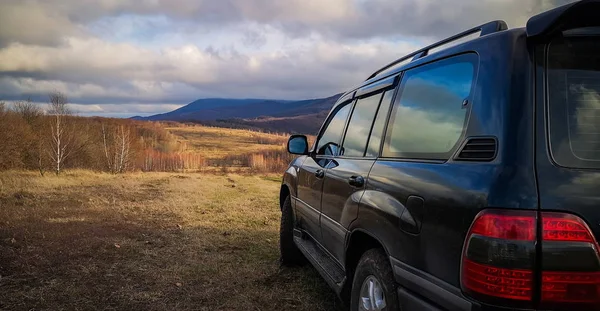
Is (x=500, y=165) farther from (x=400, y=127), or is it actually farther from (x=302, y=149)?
(x=302, y=149)

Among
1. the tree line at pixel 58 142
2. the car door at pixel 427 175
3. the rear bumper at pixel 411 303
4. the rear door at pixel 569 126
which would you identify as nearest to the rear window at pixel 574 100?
the rear door at pixel 569 126

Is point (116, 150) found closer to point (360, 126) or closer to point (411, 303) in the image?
point (360, 126)

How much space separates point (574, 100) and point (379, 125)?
51.9 inches

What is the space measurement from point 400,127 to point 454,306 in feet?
3.79

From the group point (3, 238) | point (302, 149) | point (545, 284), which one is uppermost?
point (302, 149)

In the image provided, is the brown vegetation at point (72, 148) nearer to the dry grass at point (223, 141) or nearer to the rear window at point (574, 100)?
the dry grass at point (223, 141)

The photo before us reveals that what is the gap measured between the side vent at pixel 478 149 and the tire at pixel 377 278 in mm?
796

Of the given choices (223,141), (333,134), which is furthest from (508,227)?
(223,141)

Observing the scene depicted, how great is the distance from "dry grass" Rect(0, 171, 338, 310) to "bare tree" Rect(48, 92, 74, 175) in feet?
135

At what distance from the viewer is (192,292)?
4508 mm

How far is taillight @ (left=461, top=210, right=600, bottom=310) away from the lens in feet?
Result: 4.83

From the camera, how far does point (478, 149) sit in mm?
1772

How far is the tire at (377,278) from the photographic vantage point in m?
2.21

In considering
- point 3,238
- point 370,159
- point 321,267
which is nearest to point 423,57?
point 370,159
